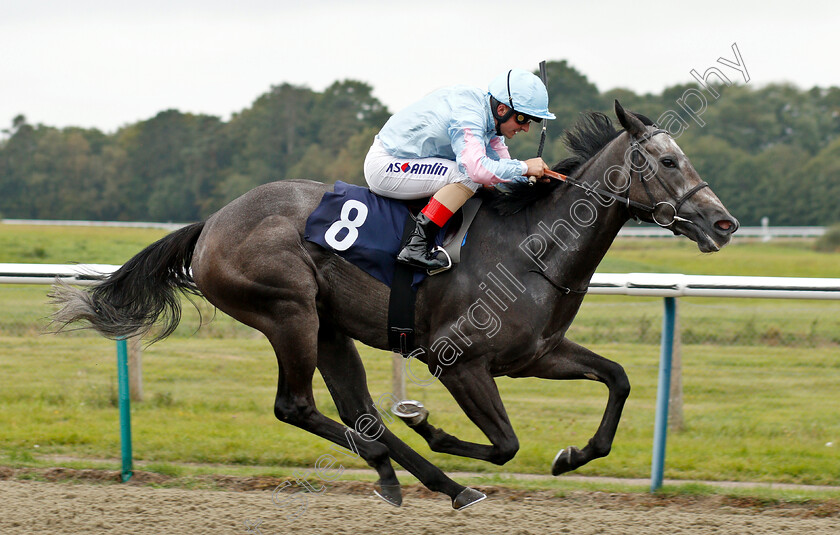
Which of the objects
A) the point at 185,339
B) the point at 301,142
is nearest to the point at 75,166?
the point at 301,142

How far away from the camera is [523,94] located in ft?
12.6

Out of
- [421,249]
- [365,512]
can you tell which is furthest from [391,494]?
[421,249]

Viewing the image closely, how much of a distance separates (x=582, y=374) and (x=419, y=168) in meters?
1.19

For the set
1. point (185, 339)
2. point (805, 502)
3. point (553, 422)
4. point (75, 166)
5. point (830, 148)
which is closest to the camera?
point (805, 502)

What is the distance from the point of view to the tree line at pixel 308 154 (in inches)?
1190

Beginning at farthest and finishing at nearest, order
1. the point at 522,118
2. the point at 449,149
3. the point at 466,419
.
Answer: the point at 466,419 < the point at 449,149 < the point at 522,118

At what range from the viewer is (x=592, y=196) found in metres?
3.90

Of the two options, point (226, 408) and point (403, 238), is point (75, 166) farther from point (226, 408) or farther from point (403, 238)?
point (403, 238)

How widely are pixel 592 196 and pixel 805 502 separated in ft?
6.32

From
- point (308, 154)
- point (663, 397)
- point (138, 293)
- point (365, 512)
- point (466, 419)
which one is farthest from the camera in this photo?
point (308, 154)

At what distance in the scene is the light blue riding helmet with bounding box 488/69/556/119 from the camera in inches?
151

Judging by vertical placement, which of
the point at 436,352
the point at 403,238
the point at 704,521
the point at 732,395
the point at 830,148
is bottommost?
the point at 704,521

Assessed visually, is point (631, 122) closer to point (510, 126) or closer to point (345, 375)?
point (510, 126)

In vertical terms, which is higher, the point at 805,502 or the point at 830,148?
the point at 830,148
